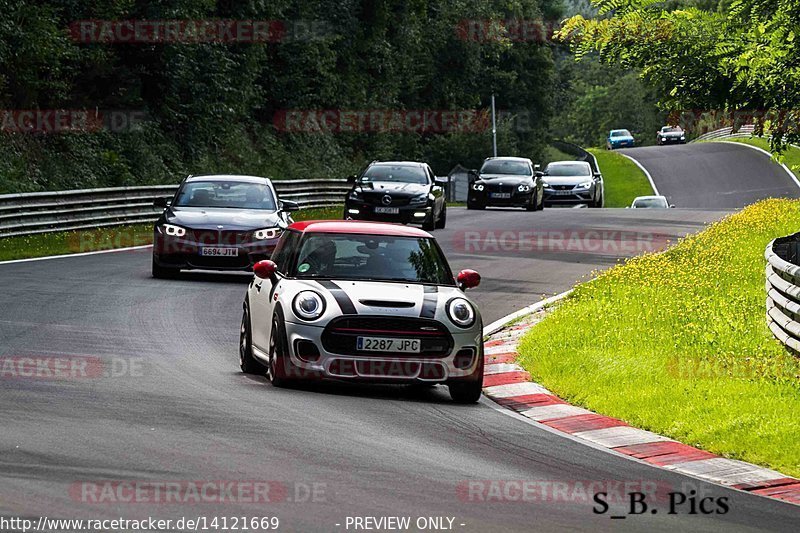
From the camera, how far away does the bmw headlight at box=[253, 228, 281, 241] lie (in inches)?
797

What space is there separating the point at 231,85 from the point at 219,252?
1123 inches

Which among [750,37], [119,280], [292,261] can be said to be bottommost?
[119,280]

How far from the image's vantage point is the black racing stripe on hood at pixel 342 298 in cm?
1138

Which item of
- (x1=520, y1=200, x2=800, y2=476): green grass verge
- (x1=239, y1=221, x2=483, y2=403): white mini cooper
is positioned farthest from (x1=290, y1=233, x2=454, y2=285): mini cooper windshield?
(x1=520, y1=200, x2=800, y2=476): green grass verge

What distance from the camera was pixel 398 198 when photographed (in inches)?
1298

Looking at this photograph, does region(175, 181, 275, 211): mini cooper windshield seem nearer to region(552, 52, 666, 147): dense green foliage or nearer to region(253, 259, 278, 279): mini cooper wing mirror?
region(253, 259, 278, 279): mini cooper wing mirror

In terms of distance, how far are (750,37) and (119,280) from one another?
9.10 meters

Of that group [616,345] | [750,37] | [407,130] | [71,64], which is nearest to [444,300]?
[616,345]

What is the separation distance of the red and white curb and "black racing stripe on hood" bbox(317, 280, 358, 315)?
58.7 inches

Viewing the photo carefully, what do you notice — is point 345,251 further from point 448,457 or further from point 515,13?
point 515,13

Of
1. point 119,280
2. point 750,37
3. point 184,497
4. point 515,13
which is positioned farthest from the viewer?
point 515,13

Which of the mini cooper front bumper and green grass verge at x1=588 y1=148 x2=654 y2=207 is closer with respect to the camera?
the mini cooper front bumper
